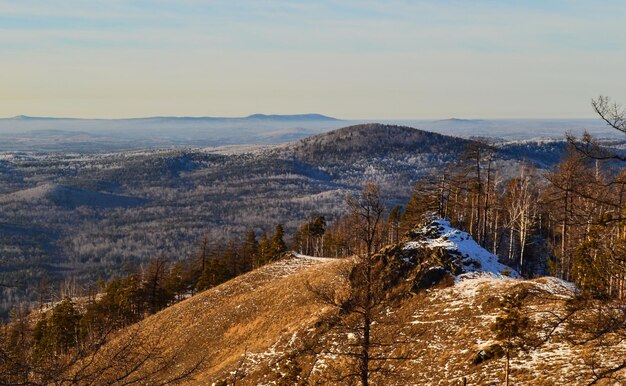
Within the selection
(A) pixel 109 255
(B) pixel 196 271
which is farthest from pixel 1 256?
(B) pixel 196 271

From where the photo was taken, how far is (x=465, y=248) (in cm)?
3706

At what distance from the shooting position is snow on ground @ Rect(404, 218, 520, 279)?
35.7 meters

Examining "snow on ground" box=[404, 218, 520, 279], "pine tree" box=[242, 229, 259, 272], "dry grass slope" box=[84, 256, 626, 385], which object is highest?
"snow on ground" box=[404, 218, 520, 279]

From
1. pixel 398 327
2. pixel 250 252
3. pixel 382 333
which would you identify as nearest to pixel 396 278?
pixel 382 333

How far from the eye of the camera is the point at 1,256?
607ft

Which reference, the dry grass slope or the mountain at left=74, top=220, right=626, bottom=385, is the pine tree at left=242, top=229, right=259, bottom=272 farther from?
the mountain at left=74, top=220, right=626, bottom=385

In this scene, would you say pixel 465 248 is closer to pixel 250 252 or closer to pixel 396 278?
pixel 396 278

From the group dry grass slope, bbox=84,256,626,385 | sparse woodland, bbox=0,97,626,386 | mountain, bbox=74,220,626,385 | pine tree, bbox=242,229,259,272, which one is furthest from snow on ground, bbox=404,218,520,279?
pine tree, bbox=242,229,259,272

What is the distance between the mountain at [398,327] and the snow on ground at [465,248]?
88 mm

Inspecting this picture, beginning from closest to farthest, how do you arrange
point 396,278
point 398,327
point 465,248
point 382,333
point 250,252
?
point 398,327 < point 382,333 < point 396,278 < point 465,248 < point 250,252

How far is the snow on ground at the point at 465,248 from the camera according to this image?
35656 mm

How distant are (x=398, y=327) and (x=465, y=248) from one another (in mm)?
10946

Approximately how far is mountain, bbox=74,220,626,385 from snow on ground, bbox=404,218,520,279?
9 centimetres

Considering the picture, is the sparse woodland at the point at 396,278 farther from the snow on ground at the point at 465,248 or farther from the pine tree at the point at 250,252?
the snow on ground at the point at 465,248
